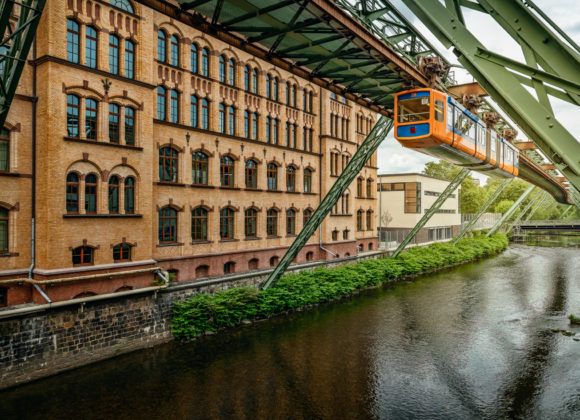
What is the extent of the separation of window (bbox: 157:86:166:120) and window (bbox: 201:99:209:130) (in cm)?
242

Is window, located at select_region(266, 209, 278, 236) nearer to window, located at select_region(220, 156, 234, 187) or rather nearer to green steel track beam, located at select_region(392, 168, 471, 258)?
window, located at select_region(220, 156, 234, 187)

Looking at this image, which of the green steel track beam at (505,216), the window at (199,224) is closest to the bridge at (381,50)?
the window at (199,224)

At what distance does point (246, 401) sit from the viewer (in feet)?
43.7

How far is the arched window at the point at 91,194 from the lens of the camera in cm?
1764

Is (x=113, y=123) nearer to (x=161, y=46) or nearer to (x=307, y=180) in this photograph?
(x=161, y=46)

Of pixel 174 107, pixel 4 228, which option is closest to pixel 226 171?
pixel 174 107

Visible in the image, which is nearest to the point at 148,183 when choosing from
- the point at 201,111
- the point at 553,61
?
the point at 201,111

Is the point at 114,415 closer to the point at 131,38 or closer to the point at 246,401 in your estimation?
the point at 246,401

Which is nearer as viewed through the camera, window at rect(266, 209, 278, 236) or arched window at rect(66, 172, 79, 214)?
arched window at rect(66, 172, 79, 214)

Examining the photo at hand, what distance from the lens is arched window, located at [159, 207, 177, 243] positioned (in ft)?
69.9

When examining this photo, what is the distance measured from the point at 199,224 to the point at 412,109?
13399 millimetres

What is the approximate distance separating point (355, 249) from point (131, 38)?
23.9m

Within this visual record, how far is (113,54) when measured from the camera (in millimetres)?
18438

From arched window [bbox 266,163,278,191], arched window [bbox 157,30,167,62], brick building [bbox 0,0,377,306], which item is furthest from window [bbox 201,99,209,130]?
arched window [bbox 266,163,278,191]
